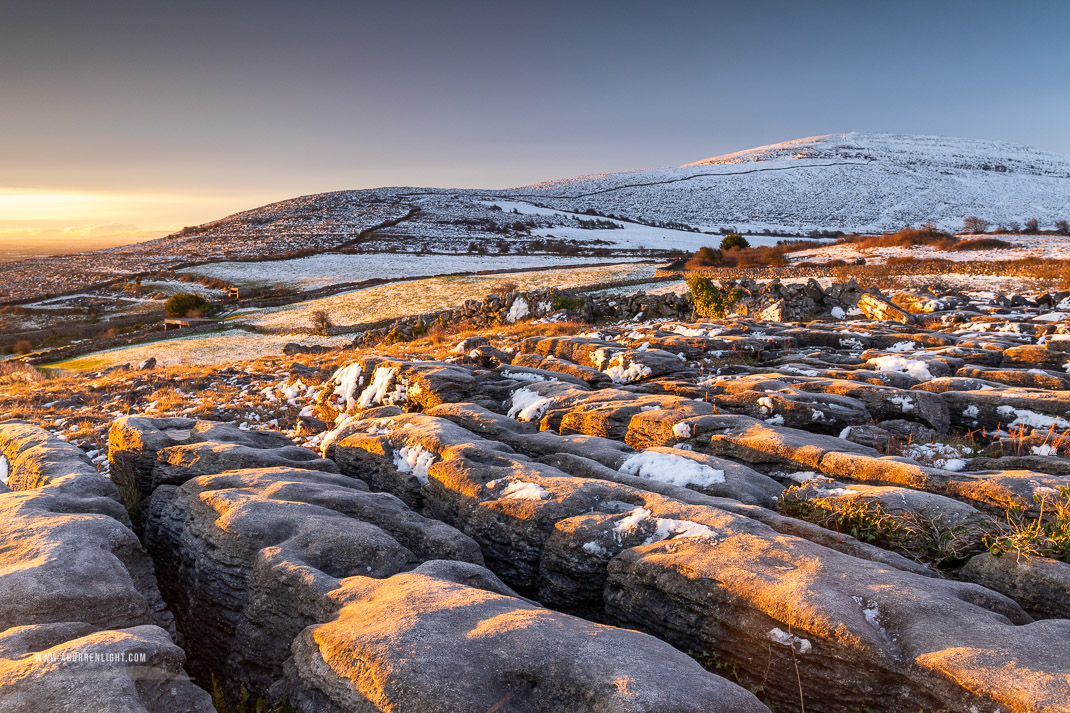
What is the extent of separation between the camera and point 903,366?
15.9 meters

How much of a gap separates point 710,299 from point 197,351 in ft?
118

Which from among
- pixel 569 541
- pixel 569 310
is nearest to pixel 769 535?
pixel 569 541

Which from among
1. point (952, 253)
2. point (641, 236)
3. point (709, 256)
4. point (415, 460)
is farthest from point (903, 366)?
point (641, 236)

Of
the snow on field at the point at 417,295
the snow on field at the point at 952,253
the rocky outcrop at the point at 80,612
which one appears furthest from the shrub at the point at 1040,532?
the snow on field at the point at 952,253

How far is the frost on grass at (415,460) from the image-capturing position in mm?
10984

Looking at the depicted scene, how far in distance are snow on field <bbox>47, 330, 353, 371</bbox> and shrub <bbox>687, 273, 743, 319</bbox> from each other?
24.8m

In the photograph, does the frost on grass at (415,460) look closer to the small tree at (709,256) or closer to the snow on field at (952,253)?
the snow on field at (952,253)

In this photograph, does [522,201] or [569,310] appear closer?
[569,310]

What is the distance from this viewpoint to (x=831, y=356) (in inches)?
726

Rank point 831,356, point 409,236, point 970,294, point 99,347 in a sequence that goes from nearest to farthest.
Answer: point 831,356 < point 970,294 < point 99,347 < point 409,236

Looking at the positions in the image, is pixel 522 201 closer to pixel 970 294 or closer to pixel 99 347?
pixel 99 347

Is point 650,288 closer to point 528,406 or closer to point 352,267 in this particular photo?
point 528,406

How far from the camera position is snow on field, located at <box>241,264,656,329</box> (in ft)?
174

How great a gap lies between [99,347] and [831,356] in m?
53.2
